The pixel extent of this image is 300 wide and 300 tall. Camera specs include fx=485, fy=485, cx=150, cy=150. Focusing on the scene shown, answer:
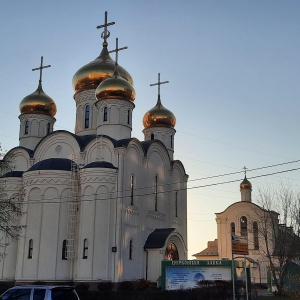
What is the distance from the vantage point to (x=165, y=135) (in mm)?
34719

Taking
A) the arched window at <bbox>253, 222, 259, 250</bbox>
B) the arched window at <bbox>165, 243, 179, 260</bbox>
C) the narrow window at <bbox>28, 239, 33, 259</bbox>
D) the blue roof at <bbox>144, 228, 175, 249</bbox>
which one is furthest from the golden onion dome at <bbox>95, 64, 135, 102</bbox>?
the arched window at <bbox>253, 222, 259, 250</bbox>

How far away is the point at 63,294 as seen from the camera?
12320mm

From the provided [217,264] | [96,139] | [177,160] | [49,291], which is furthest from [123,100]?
[49,291]

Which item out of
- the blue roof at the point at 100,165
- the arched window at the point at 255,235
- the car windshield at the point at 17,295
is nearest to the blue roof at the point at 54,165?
the blue roof at the point at 100,165

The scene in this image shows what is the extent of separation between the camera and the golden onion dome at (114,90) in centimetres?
2881

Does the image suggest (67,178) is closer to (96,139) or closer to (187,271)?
(96,139)

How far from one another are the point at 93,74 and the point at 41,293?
2156cm

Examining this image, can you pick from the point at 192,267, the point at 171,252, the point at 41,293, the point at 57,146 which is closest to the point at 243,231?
the point at 171,252

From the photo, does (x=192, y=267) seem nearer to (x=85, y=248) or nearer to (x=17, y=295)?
(x=85, y=248)

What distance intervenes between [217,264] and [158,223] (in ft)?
27.5

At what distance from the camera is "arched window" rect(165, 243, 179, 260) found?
2752 cm

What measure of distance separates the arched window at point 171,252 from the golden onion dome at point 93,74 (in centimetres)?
1146

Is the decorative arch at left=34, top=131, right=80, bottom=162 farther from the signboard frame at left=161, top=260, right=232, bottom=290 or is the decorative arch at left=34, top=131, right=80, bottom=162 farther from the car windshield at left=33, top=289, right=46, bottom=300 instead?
the car windshield at left=33, top=289, right=46, bottom=300

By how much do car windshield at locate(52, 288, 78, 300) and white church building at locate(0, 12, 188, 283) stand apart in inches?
448
